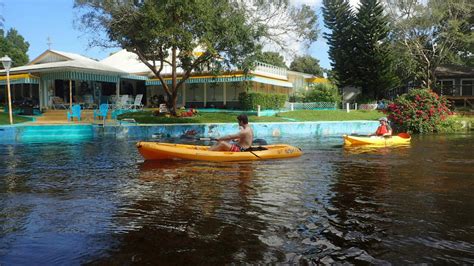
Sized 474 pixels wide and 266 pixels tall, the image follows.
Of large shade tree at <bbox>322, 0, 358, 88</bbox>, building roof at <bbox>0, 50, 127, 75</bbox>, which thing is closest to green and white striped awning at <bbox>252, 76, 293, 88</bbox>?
large shade tree at <bbox>322, 0, 358, 88</bbox>

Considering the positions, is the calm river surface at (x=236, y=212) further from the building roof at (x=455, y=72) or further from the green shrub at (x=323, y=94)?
the building roof at (x=455, y=72)

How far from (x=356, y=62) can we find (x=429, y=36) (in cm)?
600

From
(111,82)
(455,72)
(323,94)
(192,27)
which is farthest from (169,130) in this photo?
(455,72)

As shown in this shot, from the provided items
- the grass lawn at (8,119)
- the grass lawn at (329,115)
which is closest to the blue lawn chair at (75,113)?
the grass lawn at (8,119)

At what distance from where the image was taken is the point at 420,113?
896 inches

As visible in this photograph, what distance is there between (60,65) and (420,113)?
20.5 metres

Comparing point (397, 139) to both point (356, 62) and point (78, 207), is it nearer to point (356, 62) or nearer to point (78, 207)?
point (78, 207)

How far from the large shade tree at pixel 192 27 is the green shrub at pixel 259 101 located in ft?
14.0

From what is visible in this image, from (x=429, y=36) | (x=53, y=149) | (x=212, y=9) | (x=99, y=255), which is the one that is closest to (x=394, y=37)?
(x=429, y=36)

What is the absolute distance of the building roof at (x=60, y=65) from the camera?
23480 mm

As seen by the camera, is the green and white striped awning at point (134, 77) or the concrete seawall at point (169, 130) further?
the green and white striped awning at point (134, 77)

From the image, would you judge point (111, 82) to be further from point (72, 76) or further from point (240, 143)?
point (240, 143)

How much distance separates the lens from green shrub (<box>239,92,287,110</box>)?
27.4 meters

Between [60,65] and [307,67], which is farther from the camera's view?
[307,67]
